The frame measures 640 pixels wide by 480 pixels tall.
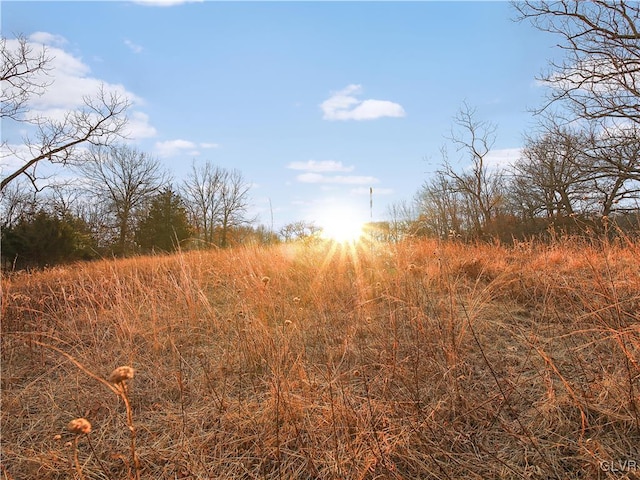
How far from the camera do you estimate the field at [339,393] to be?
1.56 m

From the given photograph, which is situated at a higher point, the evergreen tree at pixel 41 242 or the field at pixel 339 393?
the evergreen tree at pixel 41 242

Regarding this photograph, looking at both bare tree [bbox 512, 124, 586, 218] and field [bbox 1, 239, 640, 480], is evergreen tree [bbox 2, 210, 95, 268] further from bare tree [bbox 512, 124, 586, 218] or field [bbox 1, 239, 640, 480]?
bare tree [bbox 512, 124, 586, 218]

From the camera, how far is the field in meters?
1.56

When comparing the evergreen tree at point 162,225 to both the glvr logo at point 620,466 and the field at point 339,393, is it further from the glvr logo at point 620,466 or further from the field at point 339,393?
the glvr logo at point 620,466

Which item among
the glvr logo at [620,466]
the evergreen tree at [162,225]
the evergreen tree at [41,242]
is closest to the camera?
the glvr logo at [620,466]

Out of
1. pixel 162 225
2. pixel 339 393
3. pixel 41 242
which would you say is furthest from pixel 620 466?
pixel 162 225

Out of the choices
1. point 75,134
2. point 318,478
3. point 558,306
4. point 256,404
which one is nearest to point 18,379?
point 256,404

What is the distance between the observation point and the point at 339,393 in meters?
2.03

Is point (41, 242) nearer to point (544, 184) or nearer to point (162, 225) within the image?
point (162, 225)

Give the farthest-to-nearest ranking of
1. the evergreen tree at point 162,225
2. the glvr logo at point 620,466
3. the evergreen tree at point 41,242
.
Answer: the evergreen tree at point 162,225 < the evergreen tree at point 41,242 < the glvr logo at point 620,466

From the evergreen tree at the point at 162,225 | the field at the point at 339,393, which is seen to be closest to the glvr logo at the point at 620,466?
the field at the point at 339,393

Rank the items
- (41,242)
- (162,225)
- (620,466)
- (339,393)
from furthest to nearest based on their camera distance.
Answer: (162,225) → (41,242) → (339,393) → (620,466)

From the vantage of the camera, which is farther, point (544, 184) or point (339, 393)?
point (544, 184)

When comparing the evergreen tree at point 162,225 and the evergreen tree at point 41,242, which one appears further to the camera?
the evergreen tree at point 162,225
